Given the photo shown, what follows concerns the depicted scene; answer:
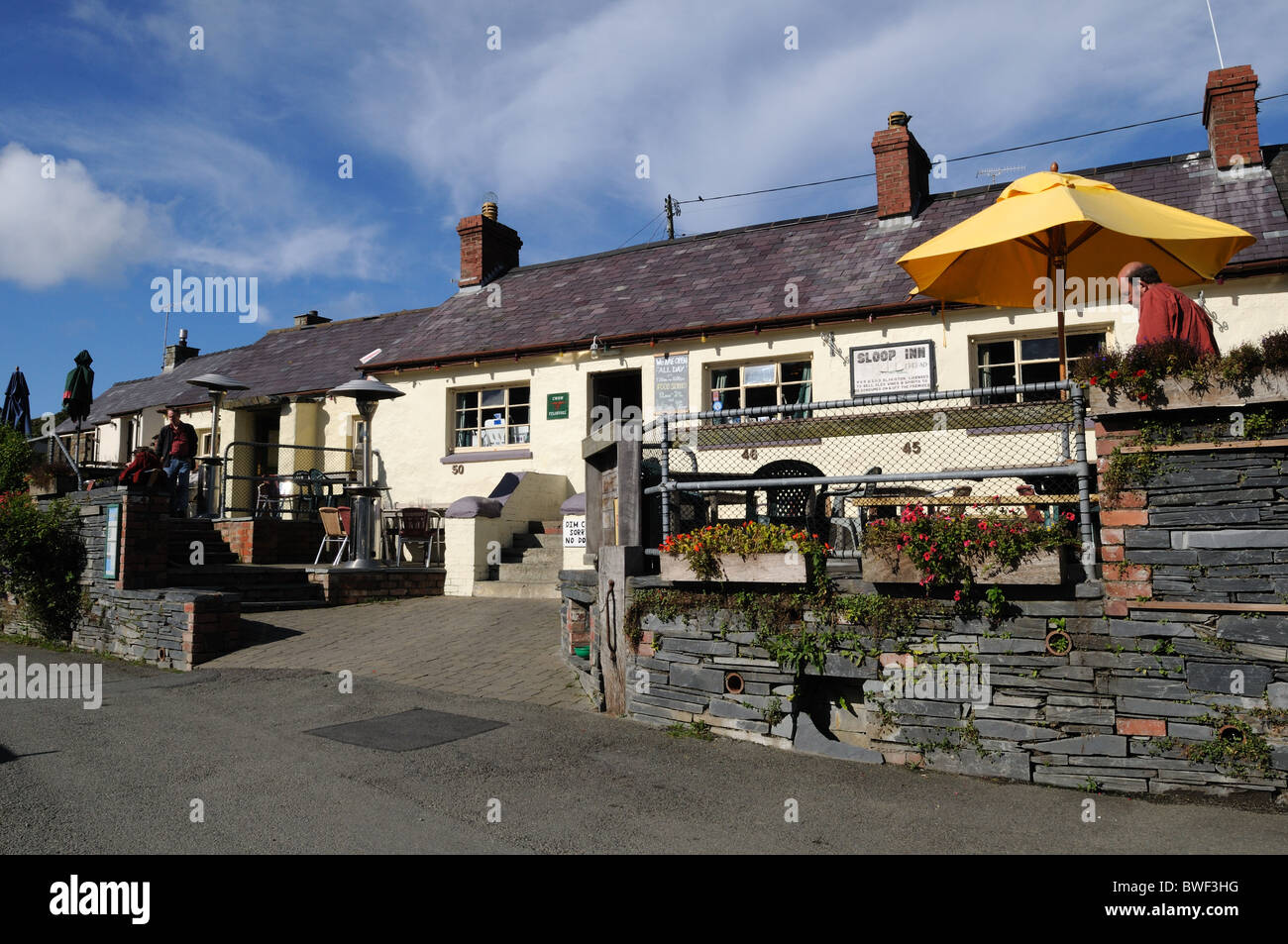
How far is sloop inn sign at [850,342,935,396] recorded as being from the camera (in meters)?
13.0

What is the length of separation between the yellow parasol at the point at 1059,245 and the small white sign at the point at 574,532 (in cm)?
668

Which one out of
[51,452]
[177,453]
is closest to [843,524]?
[177,453]

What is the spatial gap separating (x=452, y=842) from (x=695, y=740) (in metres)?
2.34

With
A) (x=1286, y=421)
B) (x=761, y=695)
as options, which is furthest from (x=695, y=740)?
(x=1286, y=421)

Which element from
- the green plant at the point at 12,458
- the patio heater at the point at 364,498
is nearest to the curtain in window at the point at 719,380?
the patio heater at the point at 364,498

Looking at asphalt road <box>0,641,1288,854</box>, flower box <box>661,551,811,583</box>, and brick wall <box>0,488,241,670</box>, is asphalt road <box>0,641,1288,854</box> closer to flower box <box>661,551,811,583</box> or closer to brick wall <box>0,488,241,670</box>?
flower box <box>661,551,811,583</box>

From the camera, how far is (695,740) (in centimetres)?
618

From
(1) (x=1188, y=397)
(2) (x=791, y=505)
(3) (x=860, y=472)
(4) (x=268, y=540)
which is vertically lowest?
(4) (x=268, y=540)

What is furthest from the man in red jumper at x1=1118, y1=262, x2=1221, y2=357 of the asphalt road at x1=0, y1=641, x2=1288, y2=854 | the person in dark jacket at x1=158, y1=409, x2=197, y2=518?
the person in dark jacket at x1=158, y1=409, x2=197, y2=518

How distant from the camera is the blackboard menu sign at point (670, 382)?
1482 cm

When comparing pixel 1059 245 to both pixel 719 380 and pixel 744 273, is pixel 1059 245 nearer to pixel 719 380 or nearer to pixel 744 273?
pixel 719 380

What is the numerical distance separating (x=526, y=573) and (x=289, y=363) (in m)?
13.9

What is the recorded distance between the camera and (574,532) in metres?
12.8
